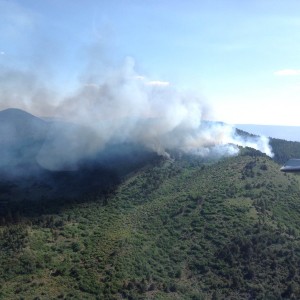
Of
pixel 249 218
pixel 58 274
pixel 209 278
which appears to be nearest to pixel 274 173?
pixel 249 218

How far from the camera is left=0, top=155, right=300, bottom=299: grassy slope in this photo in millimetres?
83500

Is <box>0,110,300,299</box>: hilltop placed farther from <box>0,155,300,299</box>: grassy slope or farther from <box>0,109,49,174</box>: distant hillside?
<box>0,109,49,174</box>: distant hillside

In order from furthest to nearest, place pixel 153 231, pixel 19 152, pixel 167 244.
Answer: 1. pixel 19 152
2. pixel 153 231
3. pixel 167 244

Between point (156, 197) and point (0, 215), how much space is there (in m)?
48.8

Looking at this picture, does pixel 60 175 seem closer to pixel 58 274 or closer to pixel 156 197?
pixel 156 197

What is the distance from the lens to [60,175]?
6176 inches

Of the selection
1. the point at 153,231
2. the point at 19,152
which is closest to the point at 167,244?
the point at 153,231

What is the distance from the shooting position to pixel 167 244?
4048 inches

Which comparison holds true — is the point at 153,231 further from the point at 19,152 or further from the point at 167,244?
the point at 19,152

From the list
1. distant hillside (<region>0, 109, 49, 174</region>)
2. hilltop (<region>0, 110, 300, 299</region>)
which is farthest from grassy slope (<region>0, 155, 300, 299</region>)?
distant hillside (<region>0, 109, 49, 174</region>)

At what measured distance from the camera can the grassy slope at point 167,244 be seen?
83500 millimetres

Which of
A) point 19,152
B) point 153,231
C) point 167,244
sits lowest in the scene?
point 167,244

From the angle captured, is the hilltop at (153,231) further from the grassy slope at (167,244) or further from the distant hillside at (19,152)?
the distant hillside at (19,152)

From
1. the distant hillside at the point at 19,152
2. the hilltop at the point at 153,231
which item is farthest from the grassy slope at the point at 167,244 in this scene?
the distant hillside at the point at 19,152
